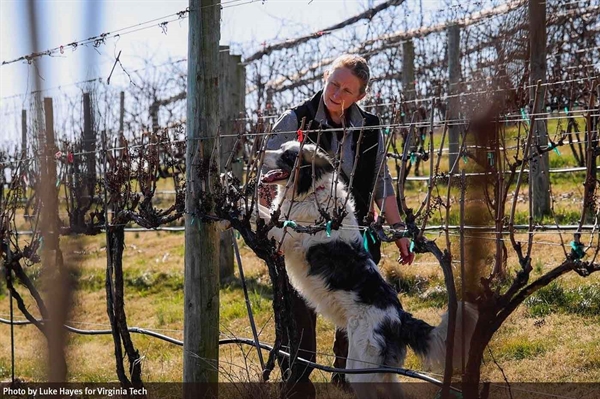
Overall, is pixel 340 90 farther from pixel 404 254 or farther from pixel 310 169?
pixel 404 254

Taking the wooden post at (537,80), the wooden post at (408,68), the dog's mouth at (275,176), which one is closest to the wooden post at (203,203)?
the dog's mouth at (275,176)

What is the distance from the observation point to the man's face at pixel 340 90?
4.54 meters

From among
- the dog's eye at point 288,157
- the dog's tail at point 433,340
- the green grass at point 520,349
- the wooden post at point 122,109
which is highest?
the wooden post at point 122,109

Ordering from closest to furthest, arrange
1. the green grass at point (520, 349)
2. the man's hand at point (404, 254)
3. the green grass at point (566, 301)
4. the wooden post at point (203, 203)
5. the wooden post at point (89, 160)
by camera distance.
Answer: the wooden post at point (203, 203), the man's hand at point (404, 254), the green grass at point (520, 349), the green grass at point (566, 301), the wooden post at point (89, 160)

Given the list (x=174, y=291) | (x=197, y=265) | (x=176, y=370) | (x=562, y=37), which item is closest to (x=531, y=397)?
(x=197, y=265)

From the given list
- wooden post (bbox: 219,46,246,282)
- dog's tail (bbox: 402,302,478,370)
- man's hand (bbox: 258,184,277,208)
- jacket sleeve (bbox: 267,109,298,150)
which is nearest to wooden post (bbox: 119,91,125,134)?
wooden post (bbox: 219,46,246,282)

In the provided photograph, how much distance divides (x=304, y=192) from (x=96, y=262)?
706 cm

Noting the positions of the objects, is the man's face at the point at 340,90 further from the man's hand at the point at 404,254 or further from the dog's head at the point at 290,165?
the man's hand at the point at 404,254

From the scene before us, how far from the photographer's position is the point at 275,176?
14.8 ft

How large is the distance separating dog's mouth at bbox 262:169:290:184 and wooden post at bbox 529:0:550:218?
4.72ft

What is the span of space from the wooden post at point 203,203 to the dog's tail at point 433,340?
111cm

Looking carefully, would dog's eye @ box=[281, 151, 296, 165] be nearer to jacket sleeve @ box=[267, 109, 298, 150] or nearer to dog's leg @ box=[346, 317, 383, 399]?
jacket sleeve @ box=[267, 109, 298, 150]

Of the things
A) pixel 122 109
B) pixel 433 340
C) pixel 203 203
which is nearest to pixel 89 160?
pixel 203 203

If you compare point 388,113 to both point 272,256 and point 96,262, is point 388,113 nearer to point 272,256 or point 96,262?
point 96,262
